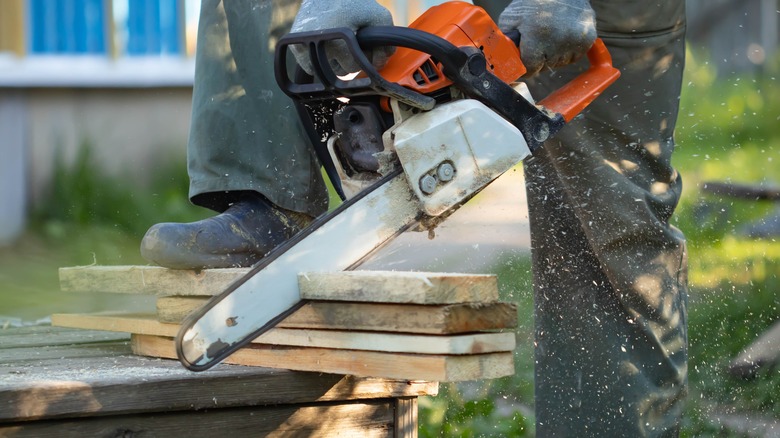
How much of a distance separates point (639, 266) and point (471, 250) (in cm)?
355

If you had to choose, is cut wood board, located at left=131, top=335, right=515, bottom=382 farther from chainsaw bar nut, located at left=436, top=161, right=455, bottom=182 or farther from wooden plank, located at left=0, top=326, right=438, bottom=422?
chainsaw bar nut, located at left=436, top=161, right=455, bottom=182

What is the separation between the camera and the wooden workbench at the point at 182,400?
1983mm

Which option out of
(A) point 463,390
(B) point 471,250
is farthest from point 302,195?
(B) point 471,250

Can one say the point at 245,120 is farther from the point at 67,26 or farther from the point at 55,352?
the point at 67,26

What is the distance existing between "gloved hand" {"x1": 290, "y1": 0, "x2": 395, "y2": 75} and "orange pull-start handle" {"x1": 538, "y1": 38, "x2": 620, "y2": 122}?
48 cm

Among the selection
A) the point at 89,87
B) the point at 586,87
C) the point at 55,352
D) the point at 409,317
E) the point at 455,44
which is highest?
the point at 455,44

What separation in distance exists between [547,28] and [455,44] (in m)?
0.25

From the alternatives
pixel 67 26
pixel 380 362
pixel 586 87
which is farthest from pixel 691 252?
pixel 67 26

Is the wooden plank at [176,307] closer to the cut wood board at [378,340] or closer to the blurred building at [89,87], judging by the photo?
the cut wood board at [378,340]

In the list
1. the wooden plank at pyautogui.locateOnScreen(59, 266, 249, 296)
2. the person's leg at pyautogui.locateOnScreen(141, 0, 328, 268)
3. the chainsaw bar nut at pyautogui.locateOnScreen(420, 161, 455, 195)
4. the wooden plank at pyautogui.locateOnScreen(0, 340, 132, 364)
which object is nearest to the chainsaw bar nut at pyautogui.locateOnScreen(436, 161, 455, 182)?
the chainsaw bar nut at pyautogui.locateOnScreen(420, 161, 455, 195)

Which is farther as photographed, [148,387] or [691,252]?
[691,252]

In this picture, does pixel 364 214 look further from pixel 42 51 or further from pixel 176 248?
pixel 42 51

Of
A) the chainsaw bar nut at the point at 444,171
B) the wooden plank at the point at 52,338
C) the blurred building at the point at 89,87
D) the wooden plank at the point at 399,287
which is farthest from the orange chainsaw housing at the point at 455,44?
the blurred building at the point at 89,87

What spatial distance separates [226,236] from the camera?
8.07 ft
